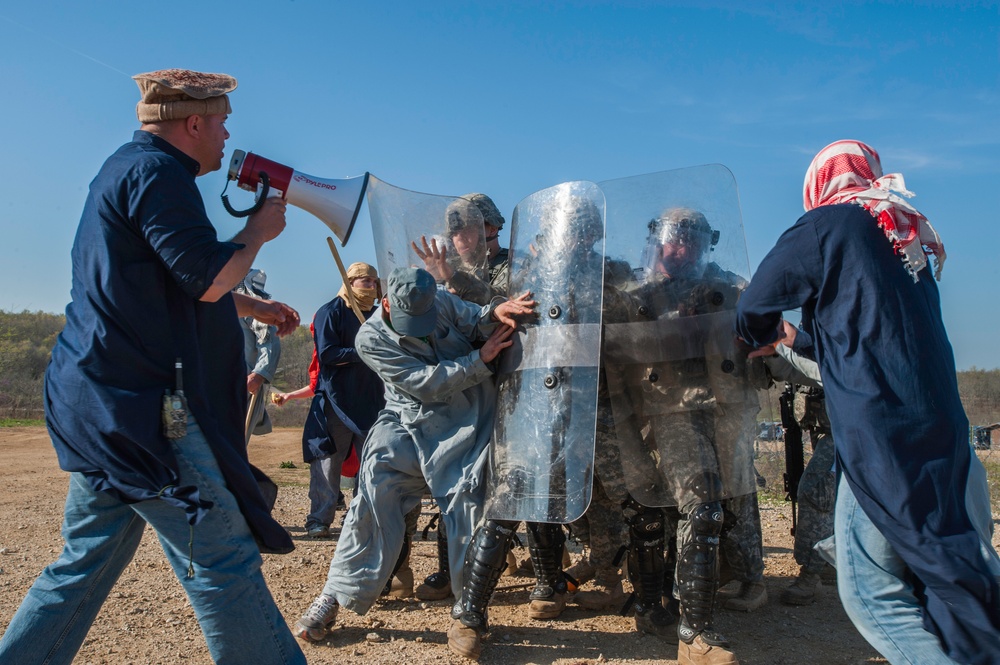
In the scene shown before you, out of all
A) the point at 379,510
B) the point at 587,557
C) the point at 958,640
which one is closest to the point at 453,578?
the point at 379,510

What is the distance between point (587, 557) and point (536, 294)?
1.74m

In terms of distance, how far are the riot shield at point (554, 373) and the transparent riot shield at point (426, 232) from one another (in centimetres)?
51

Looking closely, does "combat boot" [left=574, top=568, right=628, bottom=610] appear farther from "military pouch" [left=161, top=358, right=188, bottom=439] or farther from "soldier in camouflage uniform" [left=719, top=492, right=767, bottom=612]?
"military pouch" [left=161, top=358, right=188, bottom=439]

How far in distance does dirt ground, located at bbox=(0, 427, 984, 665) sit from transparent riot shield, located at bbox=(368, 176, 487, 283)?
5.53ft

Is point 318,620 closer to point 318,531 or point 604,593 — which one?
point 604,593

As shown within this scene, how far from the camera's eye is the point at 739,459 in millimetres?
3707

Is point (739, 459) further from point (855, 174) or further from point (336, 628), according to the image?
point (336, 628)

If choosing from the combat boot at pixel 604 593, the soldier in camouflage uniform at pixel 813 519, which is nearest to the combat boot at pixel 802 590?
the soldier in camouflage uniform at pixel 813 519

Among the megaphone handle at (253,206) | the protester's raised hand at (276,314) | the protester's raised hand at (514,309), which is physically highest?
the megaphone handle at (253,206)

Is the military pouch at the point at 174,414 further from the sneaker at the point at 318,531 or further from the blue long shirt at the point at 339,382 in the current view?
the sneaker at the point at 318,531

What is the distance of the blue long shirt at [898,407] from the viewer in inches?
93.4

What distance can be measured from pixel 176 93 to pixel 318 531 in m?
4.25

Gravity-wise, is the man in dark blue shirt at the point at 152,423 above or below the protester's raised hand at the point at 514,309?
below

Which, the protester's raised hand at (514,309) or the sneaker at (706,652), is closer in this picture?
the sneaker at (706,652)
